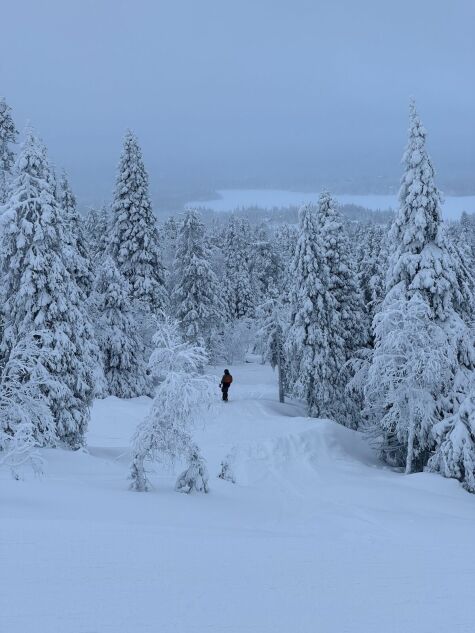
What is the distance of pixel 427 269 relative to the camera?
20.8 meters

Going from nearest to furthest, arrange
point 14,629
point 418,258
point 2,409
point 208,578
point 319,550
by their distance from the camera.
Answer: point 14,629, point 208,578, point 319,550, point 2,409, point 418,258

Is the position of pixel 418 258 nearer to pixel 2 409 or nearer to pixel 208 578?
pixel 2 409

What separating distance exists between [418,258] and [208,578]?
1693 centimetres

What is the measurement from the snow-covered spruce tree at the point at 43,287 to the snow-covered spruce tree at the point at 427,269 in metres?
10.9

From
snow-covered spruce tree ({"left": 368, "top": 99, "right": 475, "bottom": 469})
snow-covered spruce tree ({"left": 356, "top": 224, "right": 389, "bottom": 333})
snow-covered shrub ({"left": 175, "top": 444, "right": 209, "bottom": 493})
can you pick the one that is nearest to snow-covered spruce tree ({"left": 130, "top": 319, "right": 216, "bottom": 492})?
snow-covered shrub ({"left": 175, "top": 444, "right": 209, "bottom": 493})

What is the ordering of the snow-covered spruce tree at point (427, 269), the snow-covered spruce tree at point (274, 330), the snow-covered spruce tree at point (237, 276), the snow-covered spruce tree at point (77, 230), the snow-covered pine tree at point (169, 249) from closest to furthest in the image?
the snow-covered spruce tree at point (427, 269) < the snow-covered spruce tree at point (77, 230) < the snow-covered spruce tree at point (274, 330) < the snow-covered pine tree at point (169, 249) < the snow-covered spruce tree at point (237, 276)

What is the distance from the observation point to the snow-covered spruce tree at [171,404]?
460 inches

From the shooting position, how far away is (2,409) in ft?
42.1

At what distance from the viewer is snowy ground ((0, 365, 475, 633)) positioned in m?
5.75

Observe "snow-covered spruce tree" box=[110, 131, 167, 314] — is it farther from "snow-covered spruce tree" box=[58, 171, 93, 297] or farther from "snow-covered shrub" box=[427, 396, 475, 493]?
"snow-covered shrub" box=[427, 396, 475, 493]

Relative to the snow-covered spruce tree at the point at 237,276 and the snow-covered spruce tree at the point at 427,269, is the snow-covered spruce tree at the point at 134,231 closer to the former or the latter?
the snow-covered spruce tree at the point at 427,269

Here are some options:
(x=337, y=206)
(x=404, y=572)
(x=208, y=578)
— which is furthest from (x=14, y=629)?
(x=337, y=206)

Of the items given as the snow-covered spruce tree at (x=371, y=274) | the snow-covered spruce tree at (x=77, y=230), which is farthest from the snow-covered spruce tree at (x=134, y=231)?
the snow-covered spruce tree at (x=371, y=274)

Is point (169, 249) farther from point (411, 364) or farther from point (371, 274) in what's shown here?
point (411, 364)
